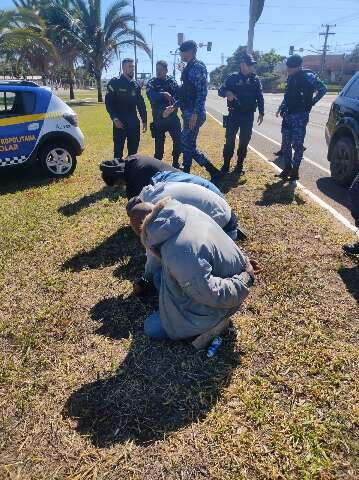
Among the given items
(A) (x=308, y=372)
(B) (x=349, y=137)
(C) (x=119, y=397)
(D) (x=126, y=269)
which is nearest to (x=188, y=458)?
(C) (x=119, y=397)

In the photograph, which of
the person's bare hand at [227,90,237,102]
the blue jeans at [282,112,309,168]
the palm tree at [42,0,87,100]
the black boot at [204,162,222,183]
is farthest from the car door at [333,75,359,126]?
the palm tree at [42,0,87,100]

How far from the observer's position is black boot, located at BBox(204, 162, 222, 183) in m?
6.17

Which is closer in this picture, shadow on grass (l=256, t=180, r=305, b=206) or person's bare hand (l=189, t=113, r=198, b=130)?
shadow on grass (l=256, t=180, r=305, b=206)

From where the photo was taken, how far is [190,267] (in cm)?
227

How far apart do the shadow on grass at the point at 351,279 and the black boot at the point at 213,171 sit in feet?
9.82

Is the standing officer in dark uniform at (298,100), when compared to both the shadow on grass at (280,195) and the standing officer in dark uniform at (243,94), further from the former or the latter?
the standing officer in dark uniform at (243,94)

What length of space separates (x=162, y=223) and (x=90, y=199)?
3838 millimetres

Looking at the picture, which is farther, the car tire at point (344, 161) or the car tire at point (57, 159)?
the car tire at point (57, 159)

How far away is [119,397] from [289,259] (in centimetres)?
214

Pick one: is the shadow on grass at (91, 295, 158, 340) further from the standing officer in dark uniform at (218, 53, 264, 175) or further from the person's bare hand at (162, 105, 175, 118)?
the standing officer in dark uniform at (218, 53, 264, 175)

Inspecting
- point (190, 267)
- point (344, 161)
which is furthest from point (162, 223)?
point (344, 161)

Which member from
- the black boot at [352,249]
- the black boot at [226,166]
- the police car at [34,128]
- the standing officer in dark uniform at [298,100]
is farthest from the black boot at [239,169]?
the black boot at [352,249]

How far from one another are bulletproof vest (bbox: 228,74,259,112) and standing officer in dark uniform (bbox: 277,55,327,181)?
1.62 ft

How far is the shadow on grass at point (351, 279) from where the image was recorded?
11.0ft
